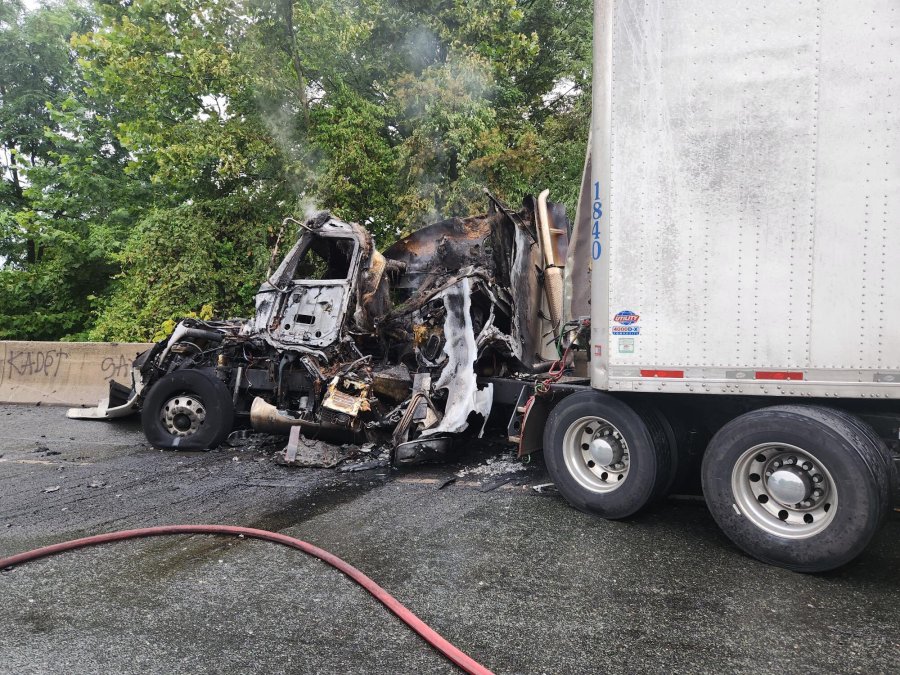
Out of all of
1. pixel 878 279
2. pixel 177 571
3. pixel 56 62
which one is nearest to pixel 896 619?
pixel 878 279

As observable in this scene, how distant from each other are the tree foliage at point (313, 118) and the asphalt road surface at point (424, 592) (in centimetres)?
835

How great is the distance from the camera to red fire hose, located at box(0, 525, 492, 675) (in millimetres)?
2652

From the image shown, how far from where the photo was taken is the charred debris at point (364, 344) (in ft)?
Answer: 21.0

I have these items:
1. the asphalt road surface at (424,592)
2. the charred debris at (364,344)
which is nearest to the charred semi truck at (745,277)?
the asphalt road surface at (424,592)

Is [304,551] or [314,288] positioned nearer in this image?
[304,551]

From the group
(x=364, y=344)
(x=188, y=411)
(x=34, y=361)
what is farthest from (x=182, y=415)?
(x=34, y=361)

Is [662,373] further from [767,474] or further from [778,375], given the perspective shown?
[767,474]

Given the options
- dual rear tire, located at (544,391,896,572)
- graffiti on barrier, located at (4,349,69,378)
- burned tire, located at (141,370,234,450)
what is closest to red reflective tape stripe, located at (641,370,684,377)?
dual rear tire, located at (544,391,896,572)

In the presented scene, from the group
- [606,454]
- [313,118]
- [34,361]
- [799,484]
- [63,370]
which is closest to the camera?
[799,484]

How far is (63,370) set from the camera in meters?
10.3

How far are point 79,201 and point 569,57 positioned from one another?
12.4 metres

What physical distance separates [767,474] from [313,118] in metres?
11.4

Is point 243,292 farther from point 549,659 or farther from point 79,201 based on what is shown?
point 549,659

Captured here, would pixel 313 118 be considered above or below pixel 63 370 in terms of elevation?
above
